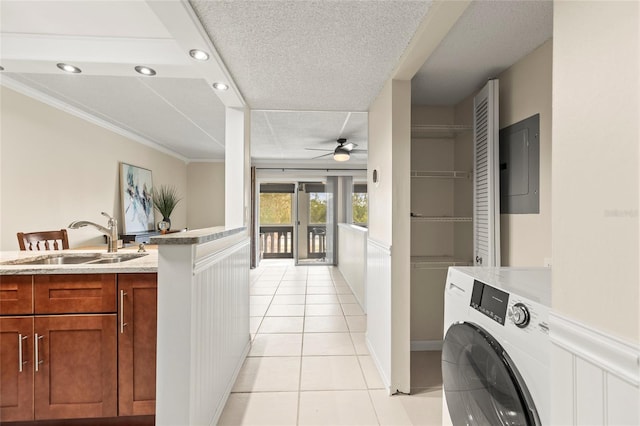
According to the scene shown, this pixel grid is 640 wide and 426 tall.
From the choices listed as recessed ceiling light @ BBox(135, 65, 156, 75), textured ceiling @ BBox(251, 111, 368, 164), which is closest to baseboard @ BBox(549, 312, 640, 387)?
recessed ceiling light @ BBox(135, 65, 156, 75)

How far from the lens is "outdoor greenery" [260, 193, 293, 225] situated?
7.57 metres

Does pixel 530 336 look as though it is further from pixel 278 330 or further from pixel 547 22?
pixel 278 330

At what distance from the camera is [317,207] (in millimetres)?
6559

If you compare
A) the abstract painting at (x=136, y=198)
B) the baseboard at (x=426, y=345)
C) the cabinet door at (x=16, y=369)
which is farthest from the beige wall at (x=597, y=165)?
the abstract painting at (x=136, y=198)

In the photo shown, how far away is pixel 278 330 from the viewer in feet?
9.71

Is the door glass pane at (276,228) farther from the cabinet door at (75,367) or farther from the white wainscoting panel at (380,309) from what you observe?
the cabinet door at (75,367)

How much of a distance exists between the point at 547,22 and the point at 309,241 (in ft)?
18.4

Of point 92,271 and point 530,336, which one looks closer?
point 530,336

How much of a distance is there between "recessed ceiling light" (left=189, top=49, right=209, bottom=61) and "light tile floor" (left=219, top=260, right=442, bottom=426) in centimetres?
214

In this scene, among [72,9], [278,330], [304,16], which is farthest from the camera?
[278,330]

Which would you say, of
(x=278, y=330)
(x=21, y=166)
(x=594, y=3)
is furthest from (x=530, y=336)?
(x=21, y=166)

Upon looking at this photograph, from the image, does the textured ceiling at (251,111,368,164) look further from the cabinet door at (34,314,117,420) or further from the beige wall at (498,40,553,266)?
the cabinet door at (34,314,117,420)

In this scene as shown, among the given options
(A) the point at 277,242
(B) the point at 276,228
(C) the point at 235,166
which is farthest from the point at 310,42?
(A) the point at 277,242

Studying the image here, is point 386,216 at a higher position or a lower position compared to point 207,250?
higher
